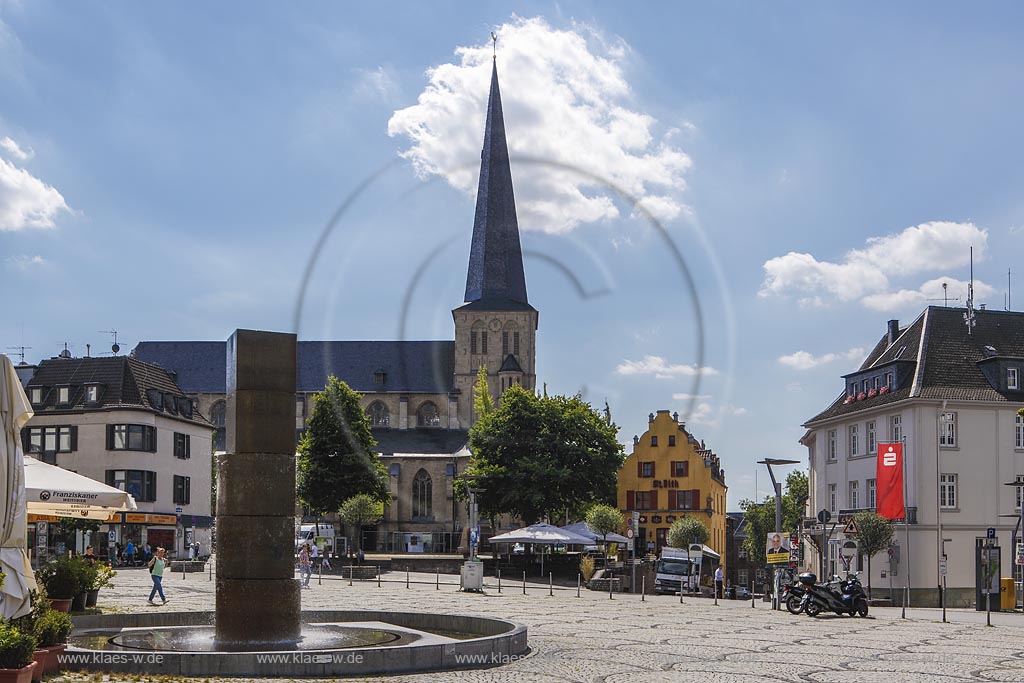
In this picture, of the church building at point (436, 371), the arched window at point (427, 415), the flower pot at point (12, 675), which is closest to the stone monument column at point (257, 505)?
the flower pot at point (12, 675)

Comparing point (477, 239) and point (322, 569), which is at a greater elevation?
point (477, 239)

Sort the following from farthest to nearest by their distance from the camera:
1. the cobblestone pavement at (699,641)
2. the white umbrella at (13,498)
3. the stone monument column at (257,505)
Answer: the stone monument column at (257,505) < the cobblestone pavement at (699,641) < the white umbrella at (13,498)

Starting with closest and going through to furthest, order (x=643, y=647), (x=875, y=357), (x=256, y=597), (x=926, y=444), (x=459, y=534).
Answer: (x=256, y=597)
(x=643, y=647)
(x=926, y=444)
(x=875, y=357)
(x=459, y=534)

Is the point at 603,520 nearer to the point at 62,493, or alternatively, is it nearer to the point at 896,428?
the point at 896,428

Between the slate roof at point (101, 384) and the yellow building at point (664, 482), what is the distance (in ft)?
120

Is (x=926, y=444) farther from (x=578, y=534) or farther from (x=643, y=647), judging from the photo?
(x=643, y=647)

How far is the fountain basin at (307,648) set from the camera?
14992mm

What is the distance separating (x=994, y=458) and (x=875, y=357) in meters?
10.8

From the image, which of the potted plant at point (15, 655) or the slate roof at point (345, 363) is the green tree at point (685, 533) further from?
the potted plant at point (15, 655)

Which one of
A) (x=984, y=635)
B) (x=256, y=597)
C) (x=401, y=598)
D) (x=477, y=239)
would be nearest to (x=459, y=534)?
(x=477, y=239)

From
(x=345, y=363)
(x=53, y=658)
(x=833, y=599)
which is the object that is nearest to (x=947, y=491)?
(x=833, y=599)

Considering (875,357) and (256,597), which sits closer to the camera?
(256,597)

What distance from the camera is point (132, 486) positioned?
69.1 metres

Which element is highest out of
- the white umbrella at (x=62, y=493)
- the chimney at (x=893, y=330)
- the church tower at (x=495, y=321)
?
the church tower at (x=495, y=321)
